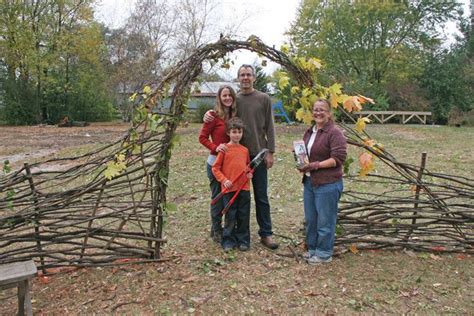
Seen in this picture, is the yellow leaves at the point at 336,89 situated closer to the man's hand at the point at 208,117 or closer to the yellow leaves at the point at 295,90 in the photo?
the yellow leaves at the point at 295,90

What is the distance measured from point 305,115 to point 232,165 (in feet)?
2.70

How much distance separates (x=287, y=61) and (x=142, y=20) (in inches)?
817

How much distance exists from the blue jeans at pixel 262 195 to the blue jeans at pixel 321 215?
1.39 ft

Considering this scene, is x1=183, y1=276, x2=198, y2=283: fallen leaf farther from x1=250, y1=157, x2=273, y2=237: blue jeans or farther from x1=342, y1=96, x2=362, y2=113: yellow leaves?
x1=342, y1=96, x2=362, y2=113: yellow leaves

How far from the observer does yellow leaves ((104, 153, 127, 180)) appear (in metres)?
3.25

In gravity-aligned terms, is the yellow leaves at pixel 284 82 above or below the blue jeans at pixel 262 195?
above

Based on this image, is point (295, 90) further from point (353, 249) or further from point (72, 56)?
point (72, 56)

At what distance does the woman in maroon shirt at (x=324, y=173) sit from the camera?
3.40m

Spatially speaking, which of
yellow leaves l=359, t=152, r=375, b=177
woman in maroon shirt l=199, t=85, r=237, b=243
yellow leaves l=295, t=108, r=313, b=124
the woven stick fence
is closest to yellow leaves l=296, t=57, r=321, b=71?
the woven stick fence

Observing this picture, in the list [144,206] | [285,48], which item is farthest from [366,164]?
[144,206]

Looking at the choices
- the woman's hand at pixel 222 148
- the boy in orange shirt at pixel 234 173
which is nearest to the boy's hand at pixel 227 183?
the boy in orange shirt at pixel 234 173

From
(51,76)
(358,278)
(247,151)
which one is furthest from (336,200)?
(51,76)

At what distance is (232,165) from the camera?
3.71 m

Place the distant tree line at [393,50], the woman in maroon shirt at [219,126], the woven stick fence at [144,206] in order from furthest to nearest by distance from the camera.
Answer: the distant tree line at [393,50] < the woman in maroon shirt at [219,126] < the woven stick fence at [144,206]
